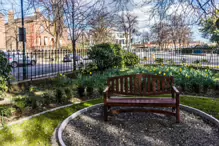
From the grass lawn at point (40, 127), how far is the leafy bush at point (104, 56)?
5.26 meters

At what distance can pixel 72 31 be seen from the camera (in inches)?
434

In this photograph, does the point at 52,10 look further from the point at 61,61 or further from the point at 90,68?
the point at 61,61

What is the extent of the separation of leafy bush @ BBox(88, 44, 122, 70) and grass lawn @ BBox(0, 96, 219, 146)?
17.3 feet

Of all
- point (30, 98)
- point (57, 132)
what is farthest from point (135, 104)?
point (30, 98)

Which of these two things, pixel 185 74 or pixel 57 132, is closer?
pixel 57 132

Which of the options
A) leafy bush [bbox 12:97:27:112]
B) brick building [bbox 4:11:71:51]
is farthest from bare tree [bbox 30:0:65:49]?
leafy bush [bbox 12:97:27:112]

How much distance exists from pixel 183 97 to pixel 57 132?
13.4 feet

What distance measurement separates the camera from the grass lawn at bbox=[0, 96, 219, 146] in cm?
351

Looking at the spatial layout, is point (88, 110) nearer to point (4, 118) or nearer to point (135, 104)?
point (135, 104)

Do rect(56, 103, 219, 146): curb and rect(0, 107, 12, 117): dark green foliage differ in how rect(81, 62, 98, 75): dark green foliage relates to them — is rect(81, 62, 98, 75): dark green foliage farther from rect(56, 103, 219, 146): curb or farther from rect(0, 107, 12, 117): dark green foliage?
rect(0, 107, 12, 117): dark green foliage

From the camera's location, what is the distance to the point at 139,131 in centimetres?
396

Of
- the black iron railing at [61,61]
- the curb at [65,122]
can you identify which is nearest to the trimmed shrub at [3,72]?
the black iron railing at [61,61]

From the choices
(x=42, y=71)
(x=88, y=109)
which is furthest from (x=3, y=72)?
(x=42, y=71)

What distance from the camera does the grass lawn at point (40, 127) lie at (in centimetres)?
351
